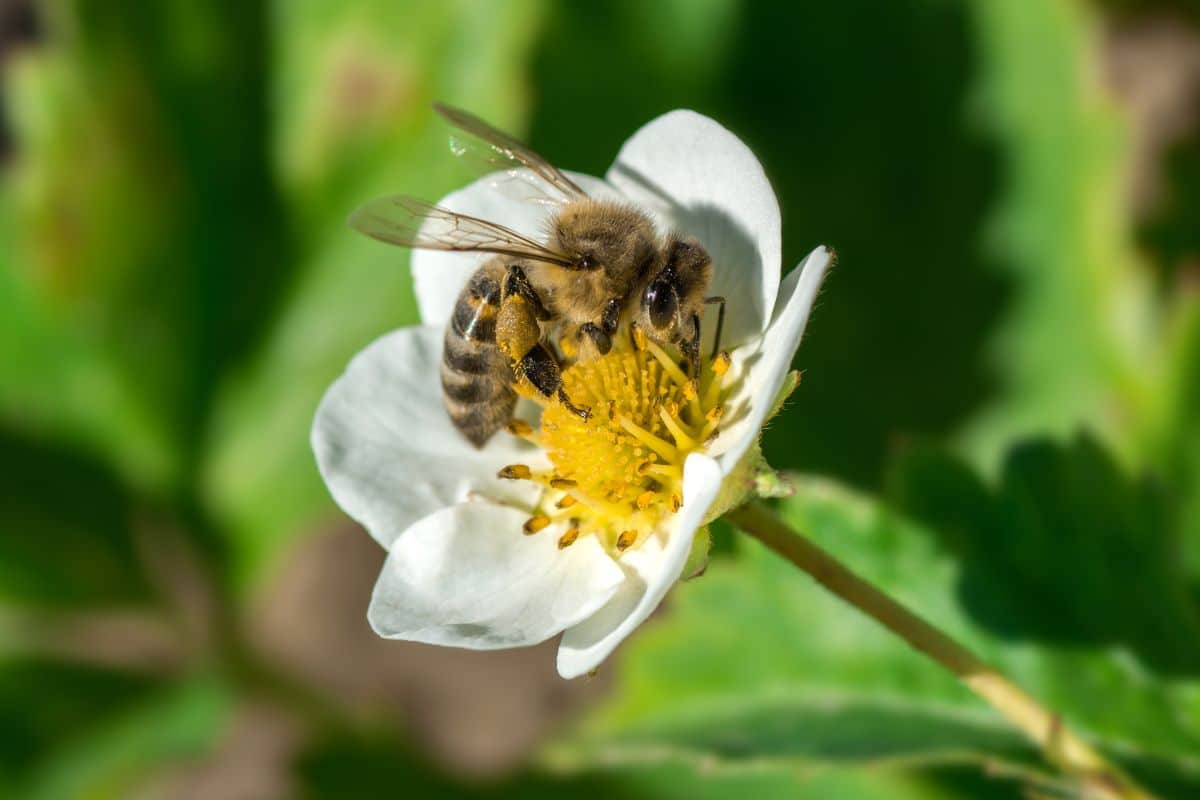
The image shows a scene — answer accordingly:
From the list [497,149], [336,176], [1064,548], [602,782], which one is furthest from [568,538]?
[336,176]

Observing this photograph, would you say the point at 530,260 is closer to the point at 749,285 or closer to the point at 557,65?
the point at 749,285

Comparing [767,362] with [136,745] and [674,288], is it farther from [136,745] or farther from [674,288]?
[136,745]

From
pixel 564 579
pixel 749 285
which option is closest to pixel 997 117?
pixel 749 285

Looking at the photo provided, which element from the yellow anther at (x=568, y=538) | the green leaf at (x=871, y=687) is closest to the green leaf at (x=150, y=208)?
the green leaf at (x=871, y=687)

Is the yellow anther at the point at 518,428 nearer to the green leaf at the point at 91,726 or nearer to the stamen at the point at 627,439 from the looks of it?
the stamen at the point at 627,439

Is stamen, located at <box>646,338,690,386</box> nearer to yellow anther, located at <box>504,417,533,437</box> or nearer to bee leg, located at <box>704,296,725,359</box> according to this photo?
bee leg, located at <box>704,296,725,359</box>
